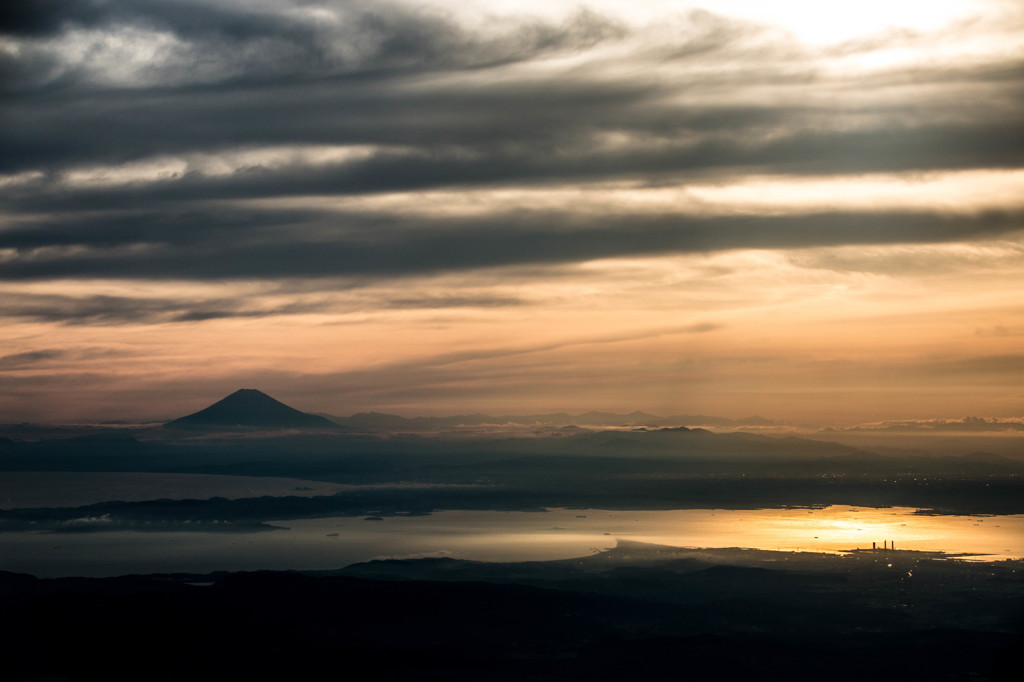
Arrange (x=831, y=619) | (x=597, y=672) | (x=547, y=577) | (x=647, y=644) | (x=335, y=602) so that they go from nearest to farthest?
(x=597, y=672), (x=647, y=644), (x=831, y=619), (x=335, y=602), (x=547, y=577)

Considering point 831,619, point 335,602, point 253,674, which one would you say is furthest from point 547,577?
point 253,674

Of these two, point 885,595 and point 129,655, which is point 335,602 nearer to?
point 129,655

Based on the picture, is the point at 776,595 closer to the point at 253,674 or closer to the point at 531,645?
the point at 531,645

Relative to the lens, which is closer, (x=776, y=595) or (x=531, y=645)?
(x=531, y=645)

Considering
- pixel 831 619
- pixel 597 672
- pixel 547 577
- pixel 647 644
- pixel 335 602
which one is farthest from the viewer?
pixel 547 577

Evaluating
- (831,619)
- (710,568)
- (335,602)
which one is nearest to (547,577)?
(710,568)

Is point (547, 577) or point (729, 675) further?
point (547, 577)
